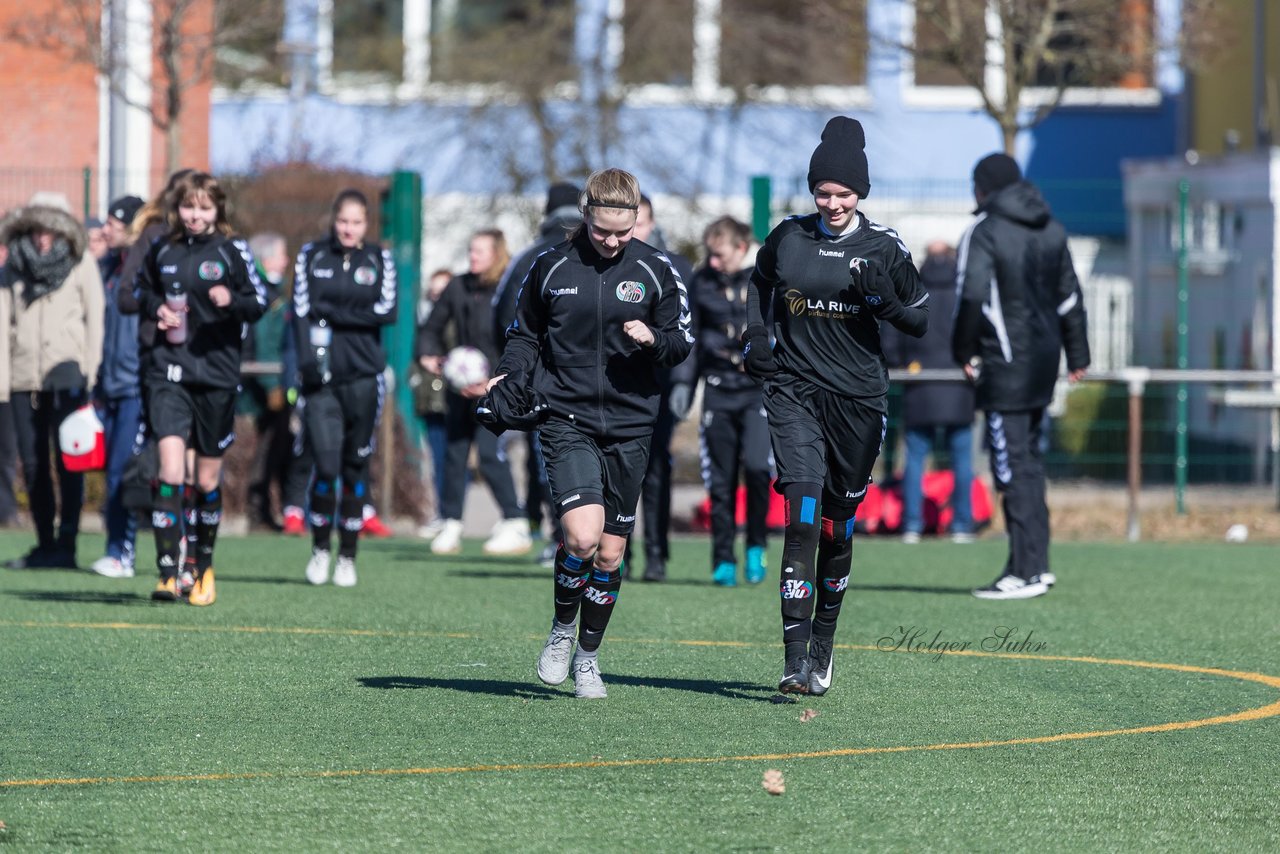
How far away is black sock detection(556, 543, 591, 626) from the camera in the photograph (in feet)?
24.7

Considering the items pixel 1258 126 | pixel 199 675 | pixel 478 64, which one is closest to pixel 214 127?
pixel 478 64

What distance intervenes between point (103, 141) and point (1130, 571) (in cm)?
1600

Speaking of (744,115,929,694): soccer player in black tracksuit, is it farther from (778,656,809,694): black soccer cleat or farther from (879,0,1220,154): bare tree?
(879,0,1220,154): bare tree

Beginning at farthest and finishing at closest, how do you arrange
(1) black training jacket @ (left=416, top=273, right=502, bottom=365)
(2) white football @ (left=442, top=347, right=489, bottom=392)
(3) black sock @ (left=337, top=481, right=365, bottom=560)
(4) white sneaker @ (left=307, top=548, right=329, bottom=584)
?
1. (1) black training jacket @ (left=416, top=273, right=502, bottom=365)
2. (2) white football @ (left=442, top=347, right=489, bottom=392)
3. (4) white sneaker @ (left=307, top=548, right=329, bottom=584)
4. (3) black sock @ (left=337, top=481, right=365, bottom=560)

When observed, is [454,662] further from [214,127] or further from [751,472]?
[214,127]

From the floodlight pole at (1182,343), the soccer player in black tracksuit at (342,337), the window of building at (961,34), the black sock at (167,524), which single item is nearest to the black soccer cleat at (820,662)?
the black sock at (167,524)

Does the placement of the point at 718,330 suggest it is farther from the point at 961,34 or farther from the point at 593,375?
the point at 961,34

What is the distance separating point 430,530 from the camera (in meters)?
15.6

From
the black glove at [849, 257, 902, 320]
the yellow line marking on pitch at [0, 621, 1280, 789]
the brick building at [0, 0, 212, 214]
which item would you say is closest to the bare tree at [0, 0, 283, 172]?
the brick building at [0, 0, 212, 214]

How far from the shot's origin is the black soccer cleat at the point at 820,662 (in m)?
7.61

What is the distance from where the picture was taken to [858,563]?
533 inches

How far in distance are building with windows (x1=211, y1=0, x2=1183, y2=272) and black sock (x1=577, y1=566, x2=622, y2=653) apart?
649 inches

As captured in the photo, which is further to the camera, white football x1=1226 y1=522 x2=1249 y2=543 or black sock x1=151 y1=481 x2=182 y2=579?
white football x1=1226 y1=522 x2=1249 y2=543

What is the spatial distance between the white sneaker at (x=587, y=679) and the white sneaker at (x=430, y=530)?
23.1 ft
